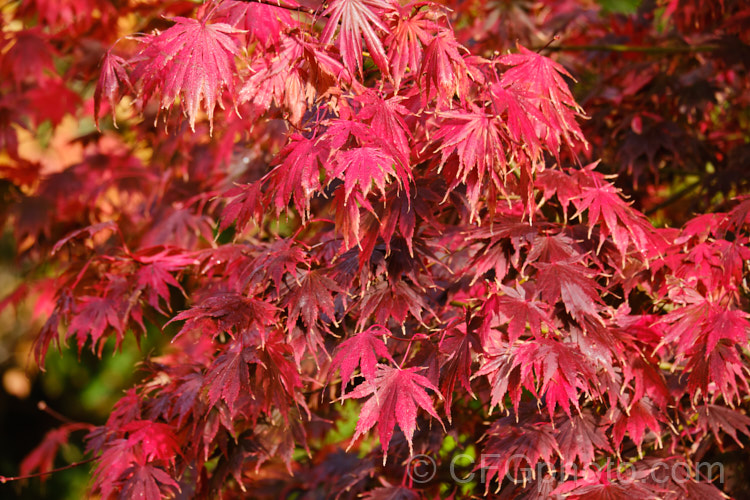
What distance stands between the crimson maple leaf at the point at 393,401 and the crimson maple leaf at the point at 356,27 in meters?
0.61

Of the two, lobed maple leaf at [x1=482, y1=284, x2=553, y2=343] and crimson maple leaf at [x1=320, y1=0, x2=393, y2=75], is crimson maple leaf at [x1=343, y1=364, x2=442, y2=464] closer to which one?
lobed maple leaf at [x1=482, y1=284, x2=553, y2=343]

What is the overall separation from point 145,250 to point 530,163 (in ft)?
3.65

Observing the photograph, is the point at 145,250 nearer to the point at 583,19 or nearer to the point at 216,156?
the point at 216,156

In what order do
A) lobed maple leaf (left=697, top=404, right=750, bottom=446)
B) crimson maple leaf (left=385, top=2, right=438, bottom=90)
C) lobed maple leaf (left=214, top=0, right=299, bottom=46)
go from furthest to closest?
1. lobed maple leaf (left=697, top=404, right=750, bottom=446)
2. lobed maple leaf (left=214, top=0, right=299, bottom=46)
3. crimson maple leaf (left=385, top=2, right=438, bottom=90)

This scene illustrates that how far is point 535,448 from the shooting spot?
139cm

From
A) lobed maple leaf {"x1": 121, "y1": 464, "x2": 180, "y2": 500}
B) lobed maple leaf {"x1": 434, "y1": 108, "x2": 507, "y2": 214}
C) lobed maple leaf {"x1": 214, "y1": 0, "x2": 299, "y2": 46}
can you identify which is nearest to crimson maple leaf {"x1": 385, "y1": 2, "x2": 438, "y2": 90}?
lobed maple leaf {"x1": 434, "y1": 108, "x2": 507, "y2": 214}

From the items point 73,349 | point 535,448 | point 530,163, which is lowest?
point 73,349

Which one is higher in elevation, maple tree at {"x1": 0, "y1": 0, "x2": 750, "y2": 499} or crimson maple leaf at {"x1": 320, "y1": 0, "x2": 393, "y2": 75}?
crimson maple leaf at {"x1": 320, "y1": 0, "x2": 393, "y2": 75}

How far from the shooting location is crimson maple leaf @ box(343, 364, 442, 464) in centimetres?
128

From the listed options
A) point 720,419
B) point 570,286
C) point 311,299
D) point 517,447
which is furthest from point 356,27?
point 720,419

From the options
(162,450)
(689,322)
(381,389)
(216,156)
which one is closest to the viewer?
(381,389)

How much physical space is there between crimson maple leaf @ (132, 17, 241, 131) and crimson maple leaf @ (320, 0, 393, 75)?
0.67ft

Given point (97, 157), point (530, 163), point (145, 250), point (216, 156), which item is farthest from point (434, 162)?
point (97, 157)

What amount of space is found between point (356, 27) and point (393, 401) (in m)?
0.73
